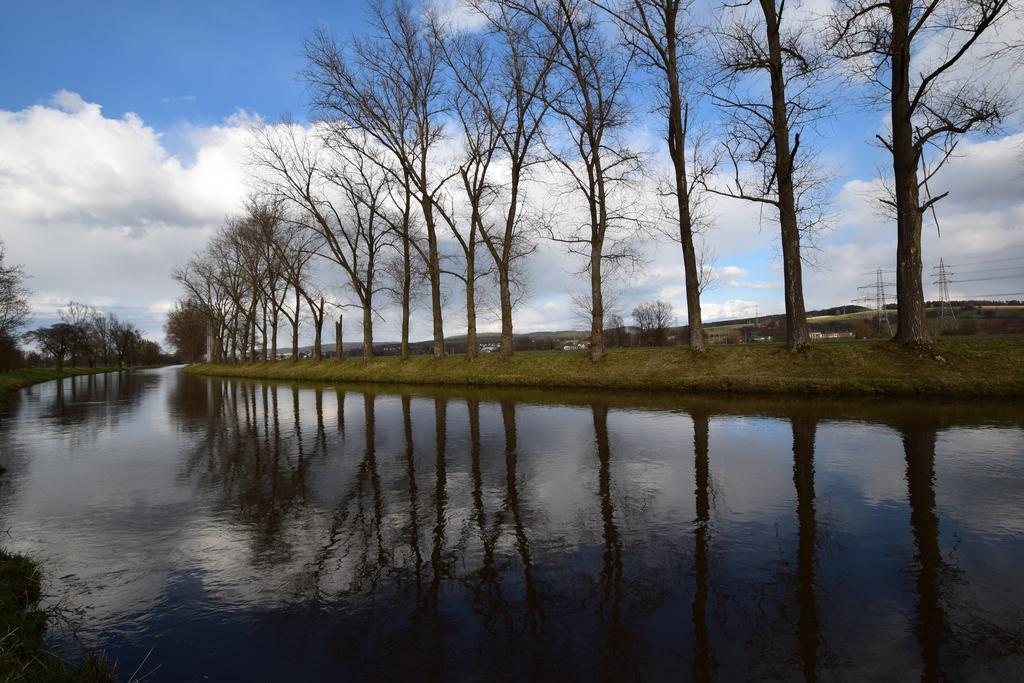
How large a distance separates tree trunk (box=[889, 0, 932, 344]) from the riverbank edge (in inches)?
802

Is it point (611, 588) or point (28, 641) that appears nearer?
point (28, 641)

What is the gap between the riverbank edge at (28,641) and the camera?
2.91 meters

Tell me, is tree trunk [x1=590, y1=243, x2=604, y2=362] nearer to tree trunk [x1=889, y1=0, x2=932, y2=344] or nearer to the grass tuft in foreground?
tree trunk [x1=889, y1=0, x2=932, y2=344]

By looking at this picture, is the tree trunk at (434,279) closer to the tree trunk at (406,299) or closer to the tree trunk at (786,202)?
the tree trunk at (406,299)

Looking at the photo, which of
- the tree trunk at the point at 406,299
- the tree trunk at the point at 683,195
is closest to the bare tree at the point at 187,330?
the tree trunk at the point at 406,299

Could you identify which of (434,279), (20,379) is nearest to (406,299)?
(434,279)

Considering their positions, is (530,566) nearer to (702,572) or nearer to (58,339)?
(702,572)

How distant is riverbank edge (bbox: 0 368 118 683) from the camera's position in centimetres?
291

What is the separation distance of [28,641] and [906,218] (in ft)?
70.7

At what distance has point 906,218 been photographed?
1670 cm

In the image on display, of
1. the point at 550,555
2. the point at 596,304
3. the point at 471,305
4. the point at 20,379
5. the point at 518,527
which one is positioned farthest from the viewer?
the point at 20,379

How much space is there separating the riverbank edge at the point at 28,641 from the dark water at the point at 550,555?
17cm

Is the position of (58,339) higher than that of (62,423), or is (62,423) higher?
(58,339)

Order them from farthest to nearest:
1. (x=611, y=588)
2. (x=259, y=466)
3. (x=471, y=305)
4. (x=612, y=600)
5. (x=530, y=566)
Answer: (x=471, y=305), (x=259, y=466), (x=530, y=566), (x=611, y=588), (x=612, y=600)
